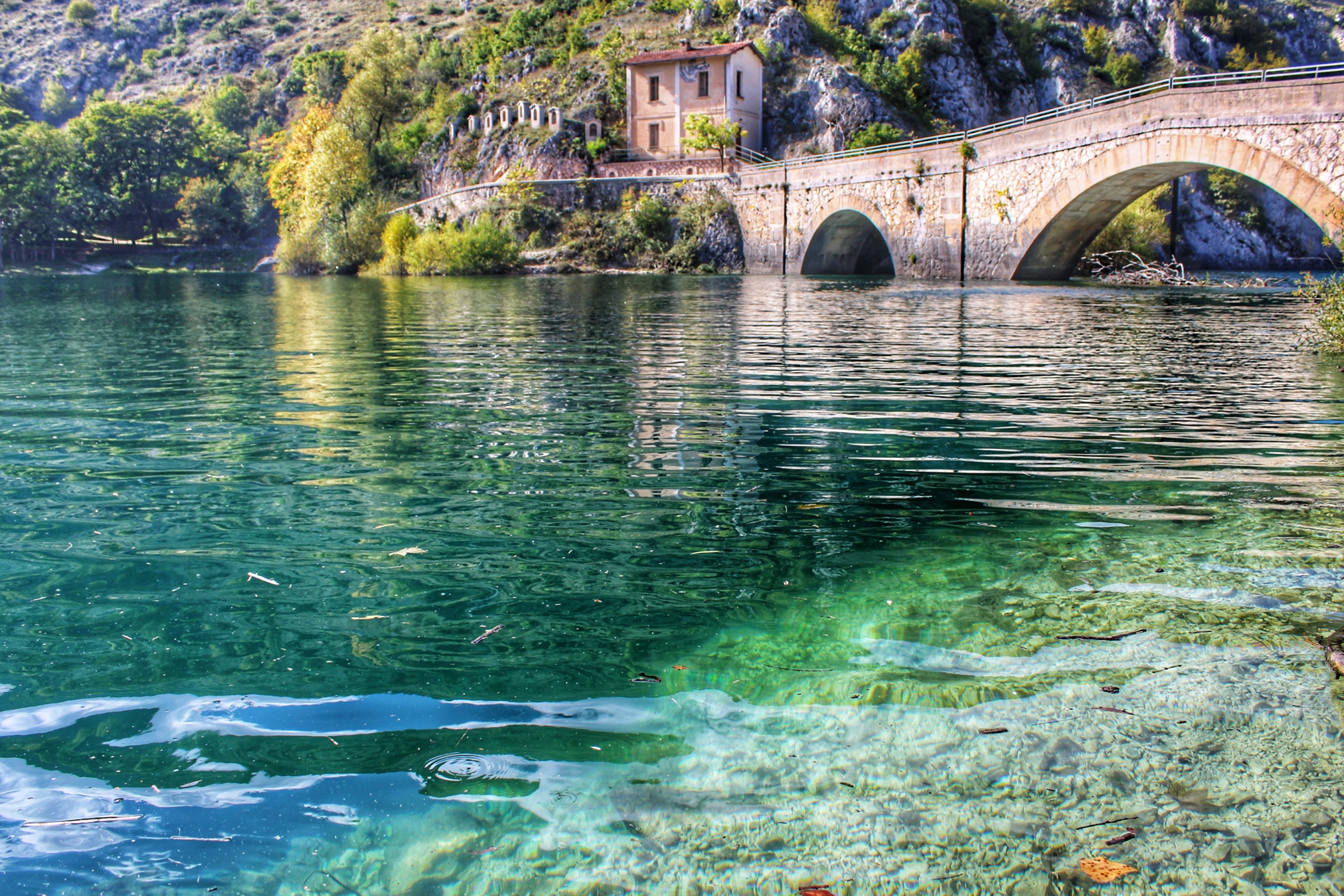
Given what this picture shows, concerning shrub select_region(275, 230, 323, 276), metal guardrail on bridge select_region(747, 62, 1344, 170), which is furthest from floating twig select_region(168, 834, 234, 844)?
shrub select_region(275, 230, 323, 276)

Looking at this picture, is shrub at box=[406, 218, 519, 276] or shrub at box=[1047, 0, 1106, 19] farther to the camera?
shrub at box=[1047, 0, 1106, 19]

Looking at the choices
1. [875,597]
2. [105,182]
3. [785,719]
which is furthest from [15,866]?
[105,182]

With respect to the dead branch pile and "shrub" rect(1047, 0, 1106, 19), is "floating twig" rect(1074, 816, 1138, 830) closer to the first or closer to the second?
the dead branch pile

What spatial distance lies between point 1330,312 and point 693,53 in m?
47.7

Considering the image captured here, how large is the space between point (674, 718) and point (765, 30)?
6216cm

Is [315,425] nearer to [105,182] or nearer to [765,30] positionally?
[765,30]

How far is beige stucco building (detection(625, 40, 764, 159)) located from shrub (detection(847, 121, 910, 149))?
6.72 m

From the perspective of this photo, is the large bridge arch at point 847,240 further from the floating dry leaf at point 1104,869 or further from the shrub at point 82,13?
the shrub at point 82,13

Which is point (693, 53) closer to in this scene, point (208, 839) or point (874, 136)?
point (874, 136)

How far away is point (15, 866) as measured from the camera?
2.14m

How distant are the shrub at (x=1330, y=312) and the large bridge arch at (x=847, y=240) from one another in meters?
22.5

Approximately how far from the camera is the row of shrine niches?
56.7 m

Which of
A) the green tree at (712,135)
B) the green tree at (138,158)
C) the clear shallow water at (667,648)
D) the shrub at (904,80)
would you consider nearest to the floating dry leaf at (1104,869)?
the clear shallow water at (667,648)

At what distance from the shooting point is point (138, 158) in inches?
3142
